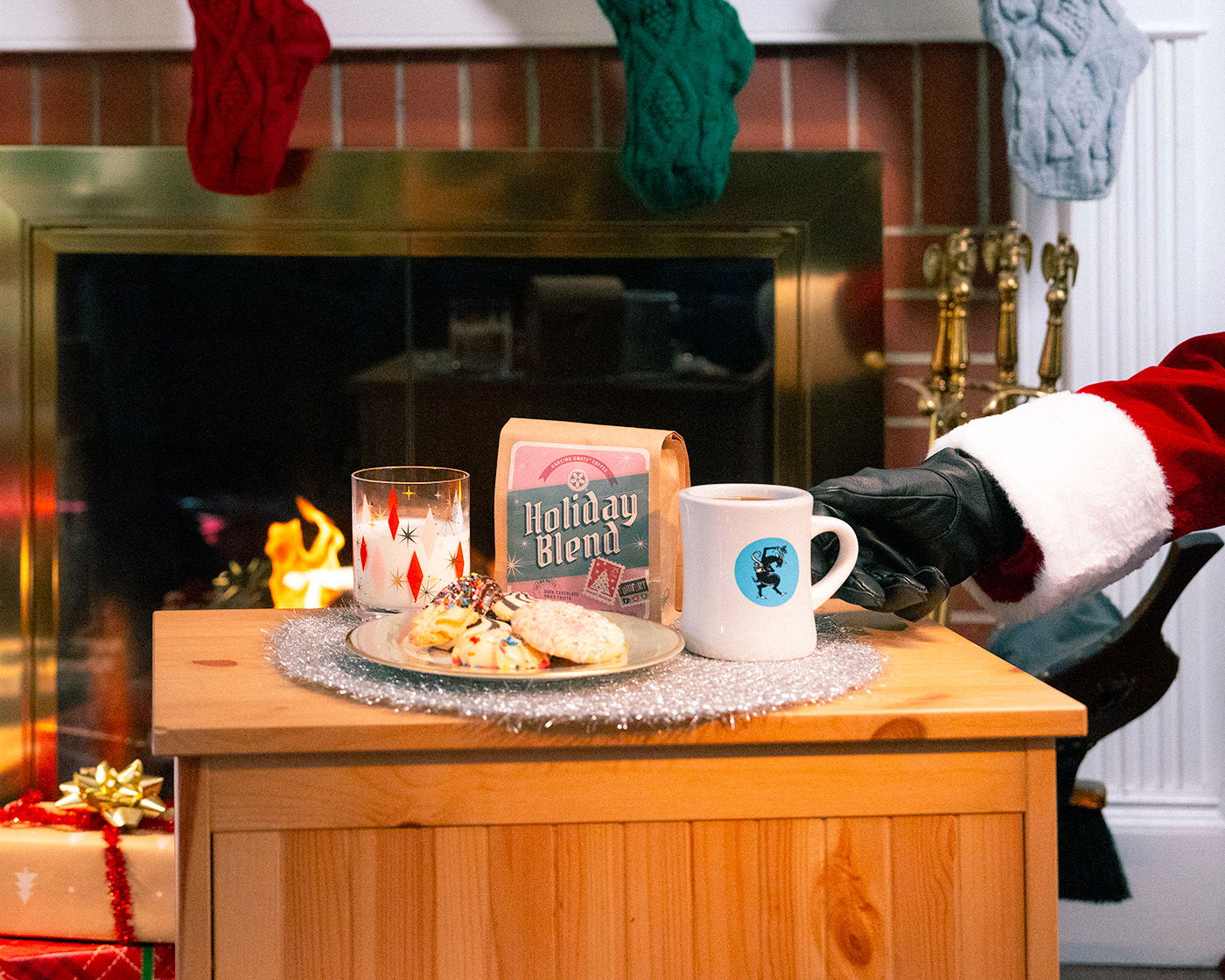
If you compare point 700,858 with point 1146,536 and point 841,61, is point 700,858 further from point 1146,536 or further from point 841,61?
point 841,61

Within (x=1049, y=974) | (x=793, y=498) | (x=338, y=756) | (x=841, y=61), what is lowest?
(x=1049, y=974)

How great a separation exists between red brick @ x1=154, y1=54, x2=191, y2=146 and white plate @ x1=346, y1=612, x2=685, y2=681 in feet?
3.65

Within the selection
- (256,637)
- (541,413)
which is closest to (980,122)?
(541,413)

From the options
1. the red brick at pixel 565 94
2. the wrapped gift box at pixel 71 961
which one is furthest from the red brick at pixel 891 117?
the wrapped gift box at pixel 71 961

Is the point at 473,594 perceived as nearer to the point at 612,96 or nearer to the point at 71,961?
the point at 71,961

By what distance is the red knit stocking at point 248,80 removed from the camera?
1358 millimetres

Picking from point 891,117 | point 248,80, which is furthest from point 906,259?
point 248,80

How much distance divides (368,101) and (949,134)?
0.78m

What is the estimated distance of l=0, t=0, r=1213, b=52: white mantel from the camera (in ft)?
4.85

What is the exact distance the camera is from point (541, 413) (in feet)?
5.21

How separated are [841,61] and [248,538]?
1.04 meters

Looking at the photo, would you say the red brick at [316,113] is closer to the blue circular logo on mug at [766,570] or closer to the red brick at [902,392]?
the red brick at [902,392]

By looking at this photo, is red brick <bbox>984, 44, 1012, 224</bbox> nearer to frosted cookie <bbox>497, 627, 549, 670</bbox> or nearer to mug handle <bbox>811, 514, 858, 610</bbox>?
mug handle <bbox>811, 514, 858, 610</bbox>

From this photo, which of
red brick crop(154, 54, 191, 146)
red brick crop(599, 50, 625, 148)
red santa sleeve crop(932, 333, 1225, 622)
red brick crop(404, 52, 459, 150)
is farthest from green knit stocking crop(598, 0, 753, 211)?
red santa sleeve crop(932, 333, 1225, 622)
